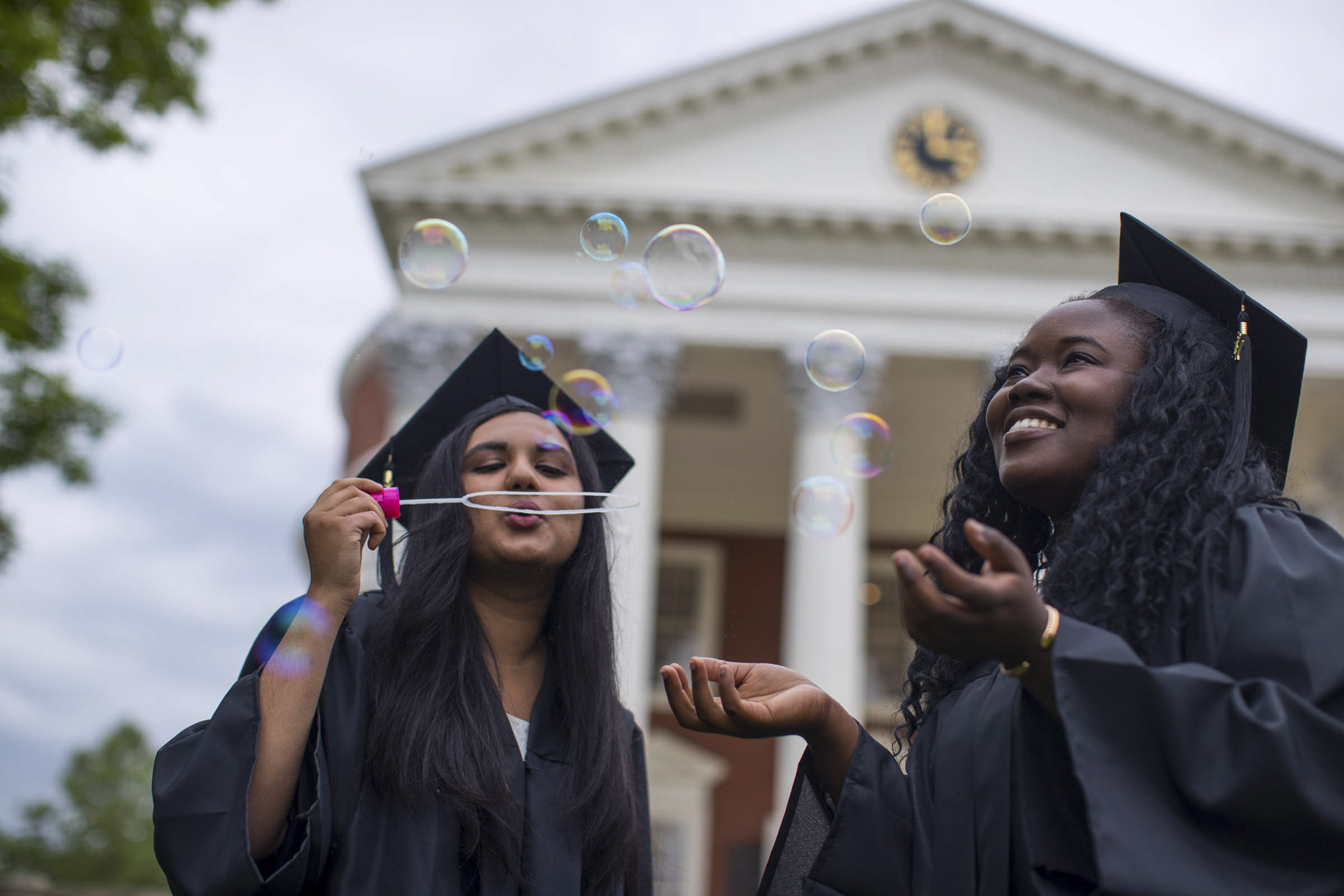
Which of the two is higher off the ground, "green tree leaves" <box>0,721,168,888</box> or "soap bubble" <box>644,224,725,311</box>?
"soap bubble" <box>644,224,725,311</box>

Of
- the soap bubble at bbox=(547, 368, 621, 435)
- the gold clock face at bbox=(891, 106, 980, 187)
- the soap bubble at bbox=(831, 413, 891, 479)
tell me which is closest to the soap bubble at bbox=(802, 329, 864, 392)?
the soap bubble at bbox=(831, 413, 891, 479)

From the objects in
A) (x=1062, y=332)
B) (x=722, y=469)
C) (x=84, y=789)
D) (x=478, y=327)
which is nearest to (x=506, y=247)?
(x=478, y=327)

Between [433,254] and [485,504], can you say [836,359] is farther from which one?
[485,504]

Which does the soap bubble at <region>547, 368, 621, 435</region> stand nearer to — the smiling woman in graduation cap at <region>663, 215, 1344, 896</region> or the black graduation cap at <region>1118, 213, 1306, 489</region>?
the smiling woman in graduation cap at <region>663, 215, 1344, 896</region>

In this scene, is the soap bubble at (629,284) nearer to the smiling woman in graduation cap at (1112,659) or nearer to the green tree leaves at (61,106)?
the smiling woman in graduation cap at (1112,659)

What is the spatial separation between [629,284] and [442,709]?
331cm

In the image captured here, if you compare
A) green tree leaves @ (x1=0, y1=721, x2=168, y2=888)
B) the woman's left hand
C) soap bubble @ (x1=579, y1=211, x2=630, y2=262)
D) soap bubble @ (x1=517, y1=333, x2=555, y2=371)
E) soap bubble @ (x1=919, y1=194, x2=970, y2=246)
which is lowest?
green tree leaves @ (x1=0, y1=721, x2=168, y2=888)

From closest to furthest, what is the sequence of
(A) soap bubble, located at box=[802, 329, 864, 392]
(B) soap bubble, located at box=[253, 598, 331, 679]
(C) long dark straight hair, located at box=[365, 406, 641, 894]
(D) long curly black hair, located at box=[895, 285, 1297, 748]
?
(D) long curly black hair, located at box=[895, 285, 1297, 748]
(B) soap bubble, located at box=[253, 598, 331, 679]
(C) long dark straight hair, located at box=[365, 406, 641, 894]
(A) soap bubble, located at box=[802, 329, 864, 392]

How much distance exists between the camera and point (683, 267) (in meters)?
5.80

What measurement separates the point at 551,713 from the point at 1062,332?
5.01ft

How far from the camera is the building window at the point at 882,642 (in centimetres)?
2127

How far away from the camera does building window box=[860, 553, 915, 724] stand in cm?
2127

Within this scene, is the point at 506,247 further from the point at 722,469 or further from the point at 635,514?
the point at 722,469

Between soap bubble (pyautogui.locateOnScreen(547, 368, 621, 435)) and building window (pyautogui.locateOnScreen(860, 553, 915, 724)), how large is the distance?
15.5m
